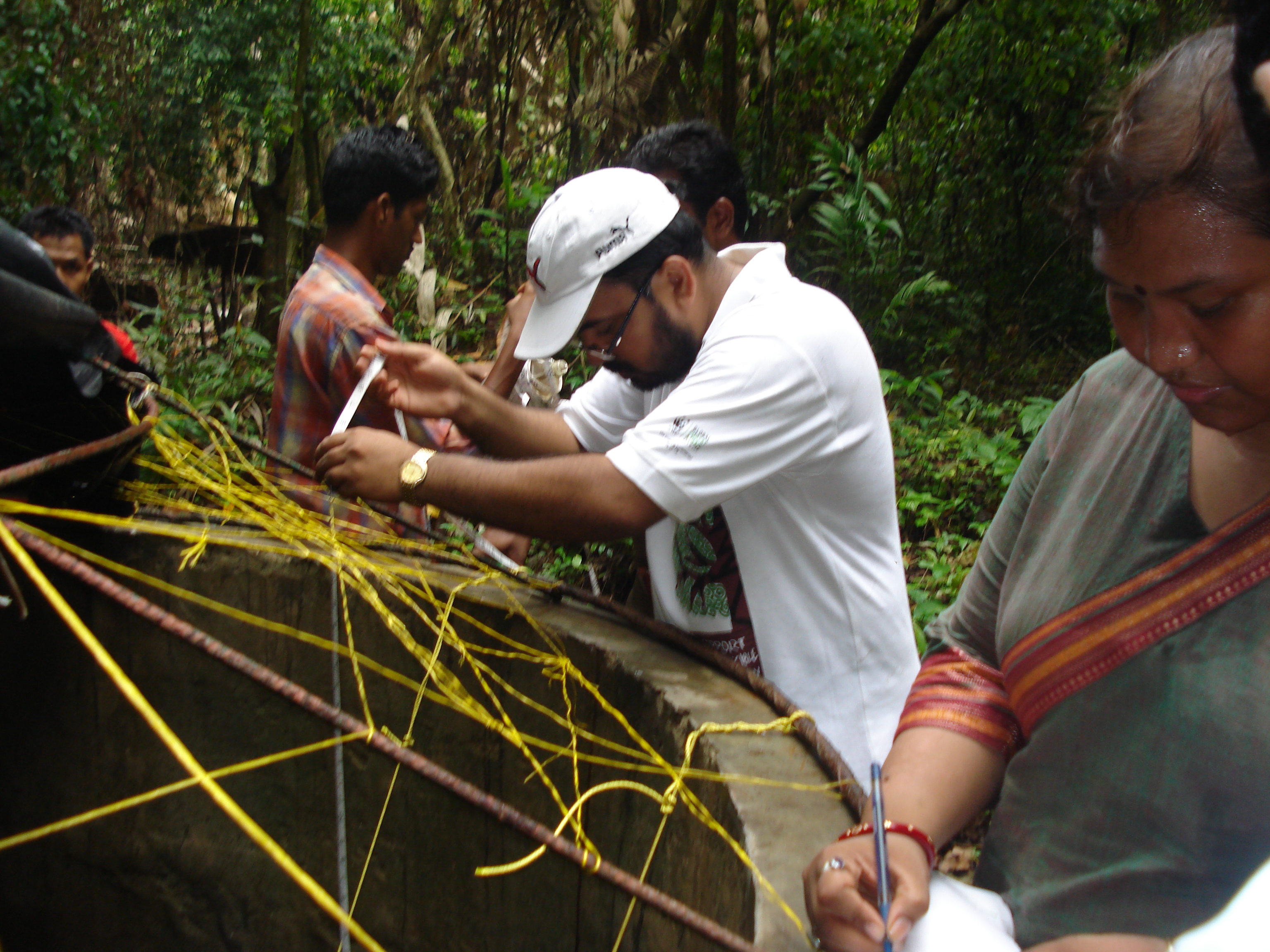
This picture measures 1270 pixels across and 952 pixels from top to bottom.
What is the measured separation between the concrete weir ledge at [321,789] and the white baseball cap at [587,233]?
686mm

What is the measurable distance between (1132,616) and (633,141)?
4321 mm

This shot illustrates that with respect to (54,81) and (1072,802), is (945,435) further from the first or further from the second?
(54,81)

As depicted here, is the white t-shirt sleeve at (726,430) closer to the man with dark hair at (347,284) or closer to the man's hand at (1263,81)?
the man's hand at (1263,81)

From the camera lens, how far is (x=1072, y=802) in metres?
1.04

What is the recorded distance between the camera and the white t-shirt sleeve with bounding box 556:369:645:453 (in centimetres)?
229

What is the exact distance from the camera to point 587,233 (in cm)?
185

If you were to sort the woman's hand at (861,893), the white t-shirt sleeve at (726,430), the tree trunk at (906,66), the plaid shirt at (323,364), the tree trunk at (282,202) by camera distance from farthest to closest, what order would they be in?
the tree trunk at (282,202), the tree trunk at (906,66), the plaid shirt at (323,364), the white t-shirt sleeve at (726,430), the woman's hand at (861,893)

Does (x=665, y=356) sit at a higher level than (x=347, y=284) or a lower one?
lower

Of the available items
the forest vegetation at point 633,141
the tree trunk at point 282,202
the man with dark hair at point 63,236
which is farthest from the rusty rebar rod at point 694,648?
the tree trunk at point 282,202

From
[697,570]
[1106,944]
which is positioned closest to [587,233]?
[697,570]

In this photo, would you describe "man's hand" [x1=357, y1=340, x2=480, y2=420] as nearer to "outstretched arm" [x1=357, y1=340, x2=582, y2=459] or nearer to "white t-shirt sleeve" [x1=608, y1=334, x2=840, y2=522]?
"outstretched arm" [x1=357, y1=340, x2=582, y2=459]

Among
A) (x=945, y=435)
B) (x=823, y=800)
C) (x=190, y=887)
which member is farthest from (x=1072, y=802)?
(x=945, y=435)

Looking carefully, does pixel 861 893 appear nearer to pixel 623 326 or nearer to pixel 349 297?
pixel 623 326

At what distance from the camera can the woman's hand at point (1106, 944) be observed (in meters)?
0.91
